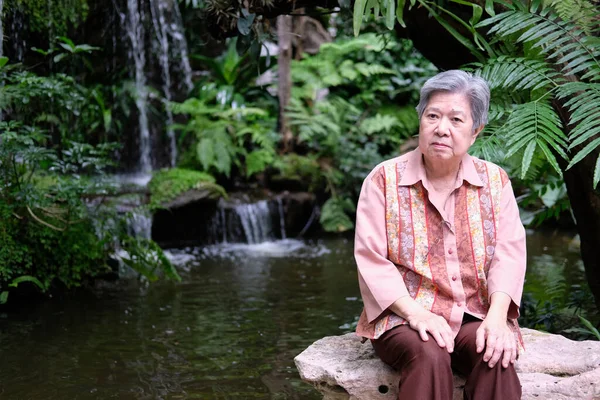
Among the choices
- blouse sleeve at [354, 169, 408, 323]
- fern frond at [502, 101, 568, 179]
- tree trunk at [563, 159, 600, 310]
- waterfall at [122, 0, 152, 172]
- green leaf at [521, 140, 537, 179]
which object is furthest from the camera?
waterfall at [122, 0, 152, 172]

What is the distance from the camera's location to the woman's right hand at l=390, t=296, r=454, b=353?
2646 mm

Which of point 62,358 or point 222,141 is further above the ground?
point 222,141

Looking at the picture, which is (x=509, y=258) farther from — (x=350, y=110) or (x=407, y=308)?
(x=350, y=110)

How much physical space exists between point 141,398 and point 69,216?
2665 millimetres

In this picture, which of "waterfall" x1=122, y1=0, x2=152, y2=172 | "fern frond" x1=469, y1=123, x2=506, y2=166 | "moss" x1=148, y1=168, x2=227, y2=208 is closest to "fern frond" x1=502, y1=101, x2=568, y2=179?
"fern frond" x1=469, y1=123, x2=506, y2=166

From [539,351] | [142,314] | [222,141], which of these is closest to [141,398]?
[142,314]

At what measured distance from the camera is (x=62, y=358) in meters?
5.09

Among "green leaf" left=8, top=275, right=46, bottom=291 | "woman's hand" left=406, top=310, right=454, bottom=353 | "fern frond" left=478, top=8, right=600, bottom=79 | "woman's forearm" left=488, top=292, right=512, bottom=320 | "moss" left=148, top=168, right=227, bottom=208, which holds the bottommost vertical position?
"green leaf" left=8, top=275, right=46, bottom=291

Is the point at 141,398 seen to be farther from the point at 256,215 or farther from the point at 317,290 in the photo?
the point at 256,215

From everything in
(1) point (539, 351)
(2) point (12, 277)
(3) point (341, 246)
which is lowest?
(3) point (341, 246)

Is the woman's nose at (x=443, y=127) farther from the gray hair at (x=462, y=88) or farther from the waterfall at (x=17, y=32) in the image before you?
the waterfall at (x=17, y=32)

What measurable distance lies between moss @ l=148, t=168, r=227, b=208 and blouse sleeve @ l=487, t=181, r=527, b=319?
7382 millimetres

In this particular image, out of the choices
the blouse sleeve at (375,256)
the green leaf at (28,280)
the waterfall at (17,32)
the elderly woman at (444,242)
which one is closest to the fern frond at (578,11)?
the elderly woman at (444,242)

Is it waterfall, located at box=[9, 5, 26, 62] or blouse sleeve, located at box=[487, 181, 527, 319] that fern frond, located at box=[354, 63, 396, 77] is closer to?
waterfall, located at box=[9, 5, 26, 62]
